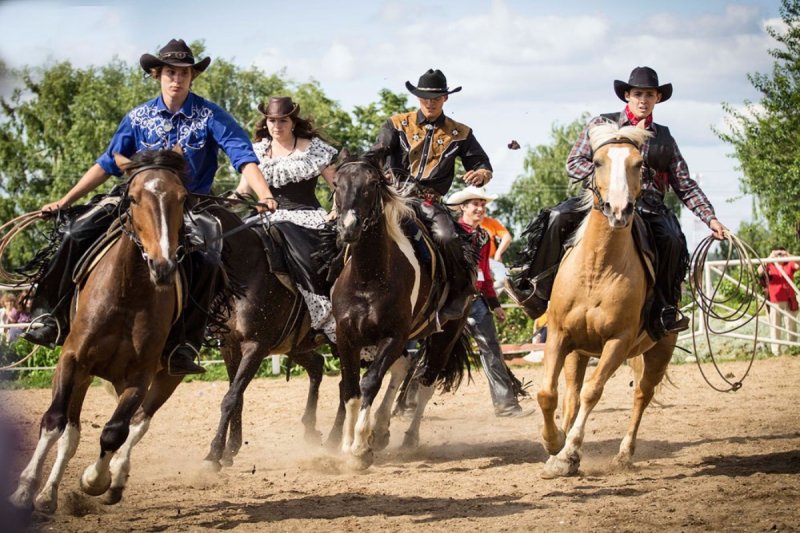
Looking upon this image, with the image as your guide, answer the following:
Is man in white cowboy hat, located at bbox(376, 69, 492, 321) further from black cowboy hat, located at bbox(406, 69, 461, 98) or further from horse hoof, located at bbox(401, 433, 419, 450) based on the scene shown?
horse hoof, located at bbox(401, 433, 419, 450)

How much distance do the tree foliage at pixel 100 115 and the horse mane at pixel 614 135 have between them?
1122 inches

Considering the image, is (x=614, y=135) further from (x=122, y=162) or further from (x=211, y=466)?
(x=211, y=466)

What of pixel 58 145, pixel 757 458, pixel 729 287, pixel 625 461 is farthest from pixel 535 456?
pixel 58 145

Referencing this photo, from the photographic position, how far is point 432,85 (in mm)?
9734

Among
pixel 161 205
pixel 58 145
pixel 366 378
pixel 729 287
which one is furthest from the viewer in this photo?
pixel 58 145

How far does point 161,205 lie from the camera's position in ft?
19.2

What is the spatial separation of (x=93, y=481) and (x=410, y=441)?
13.1 feet

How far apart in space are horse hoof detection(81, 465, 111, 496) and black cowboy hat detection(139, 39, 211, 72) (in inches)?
104

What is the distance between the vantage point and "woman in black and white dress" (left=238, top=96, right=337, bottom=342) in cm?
928

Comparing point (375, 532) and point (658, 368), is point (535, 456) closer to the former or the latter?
point (658, 368)

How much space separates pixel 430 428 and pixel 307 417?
1735 millimetres

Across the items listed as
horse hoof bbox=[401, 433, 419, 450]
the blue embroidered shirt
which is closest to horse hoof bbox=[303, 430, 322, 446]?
horse hoof bbox=[401, 433, 419, 450]

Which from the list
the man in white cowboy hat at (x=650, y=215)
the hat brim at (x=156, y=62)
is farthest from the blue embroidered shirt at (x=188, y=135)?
the man in white cowboy hat at (x=650, y=215)

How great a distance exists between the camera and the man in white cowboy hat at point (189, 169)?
21.9 ft
